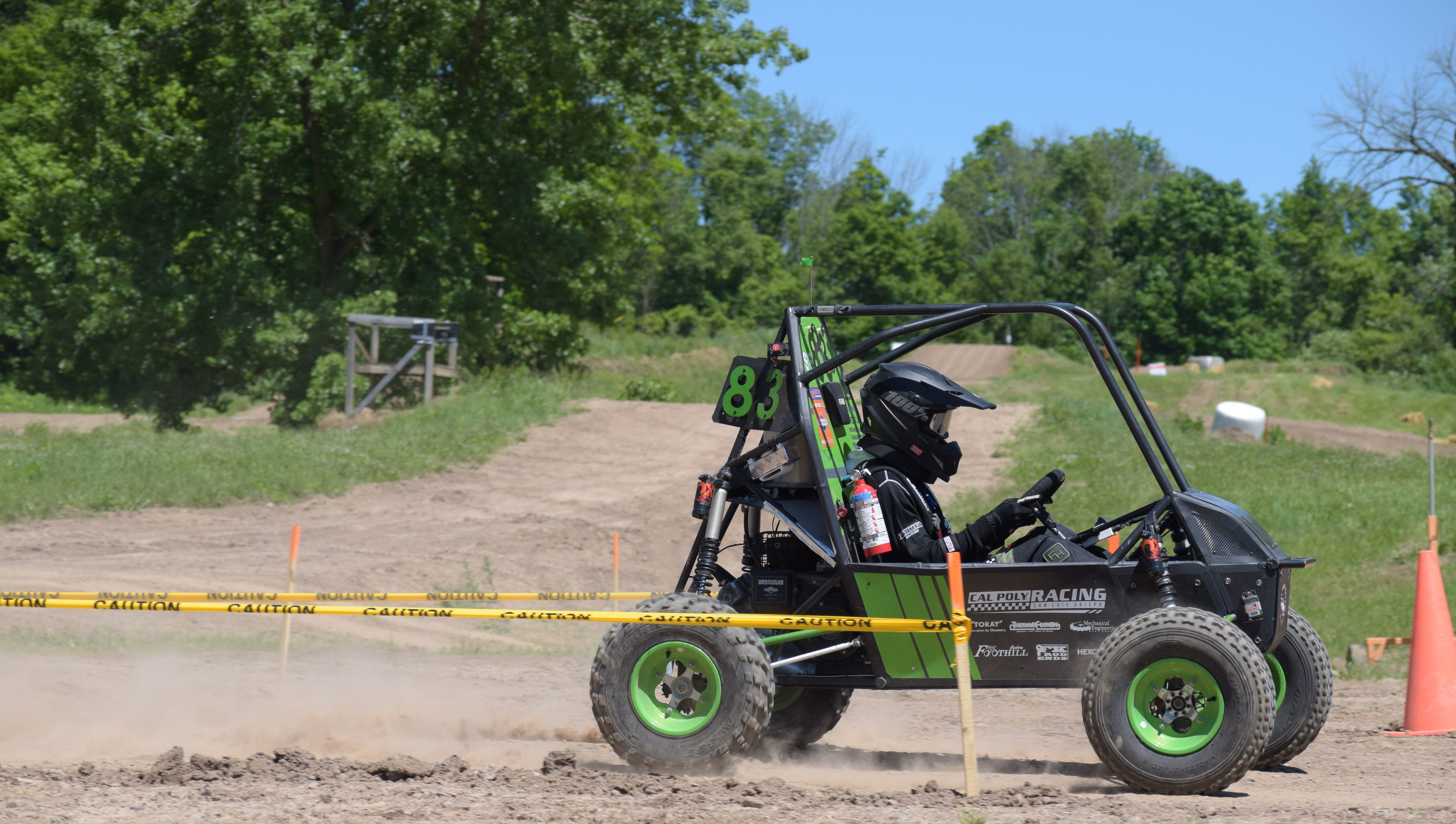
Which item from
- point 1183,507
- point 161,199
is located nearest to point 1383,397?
point 161,199

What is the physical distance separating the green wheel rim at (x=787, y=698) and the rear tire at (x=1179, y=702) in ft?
5.95

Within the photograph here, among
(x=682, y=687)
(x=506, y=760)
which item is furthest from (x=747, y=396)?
(x=506, y=760)

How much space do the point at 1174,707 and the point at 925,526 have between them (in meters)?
1.36

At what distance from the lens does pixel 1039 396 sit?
29047 millimetres

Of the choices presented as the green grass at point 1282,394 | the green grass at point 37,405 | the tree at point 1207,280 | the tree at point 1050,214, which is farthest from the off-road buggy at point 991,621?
the tree at point 1207,280

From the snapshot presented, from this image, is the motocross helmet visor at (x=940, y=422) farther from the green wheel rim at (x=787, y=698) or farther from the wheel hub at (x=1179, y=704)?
the green wheel rim at (x=787, y=698)

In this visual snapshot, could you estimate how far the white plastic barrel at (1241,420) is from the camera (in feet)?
87.3

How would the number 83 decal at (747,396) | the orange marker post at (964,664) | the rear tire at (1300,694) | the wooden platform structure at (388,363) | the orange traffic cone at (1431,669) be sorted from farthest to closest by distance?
the wooden platform structure at (388,363)
the orange traffic cone at (1431,669)
the number 83 decal at (747,396)
the rear tire at (1300,694)
the orange marker post at (964,664)

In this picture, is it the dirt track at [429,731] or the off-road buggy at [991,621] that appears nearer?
the dirt track at [429,731]

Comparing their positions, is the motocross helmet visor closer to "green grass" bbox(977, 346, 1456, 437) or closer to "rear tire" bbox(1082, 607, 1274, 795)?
"rear tire" bbox(1082, 607, 1274, 795)

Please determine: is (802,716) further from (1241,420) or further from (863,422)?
(1241,420)

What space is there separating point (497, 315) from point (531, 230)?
2372 millimetres

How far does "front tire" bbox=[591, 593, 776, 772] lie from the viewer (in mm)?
5641

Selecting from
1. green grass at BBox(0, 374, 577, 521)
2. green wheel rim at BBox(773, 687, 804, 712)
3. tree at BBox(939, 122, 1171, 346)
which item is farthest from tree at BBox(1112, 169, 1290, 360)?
green wheel rim at BBox(773, 687, 804, 712)
